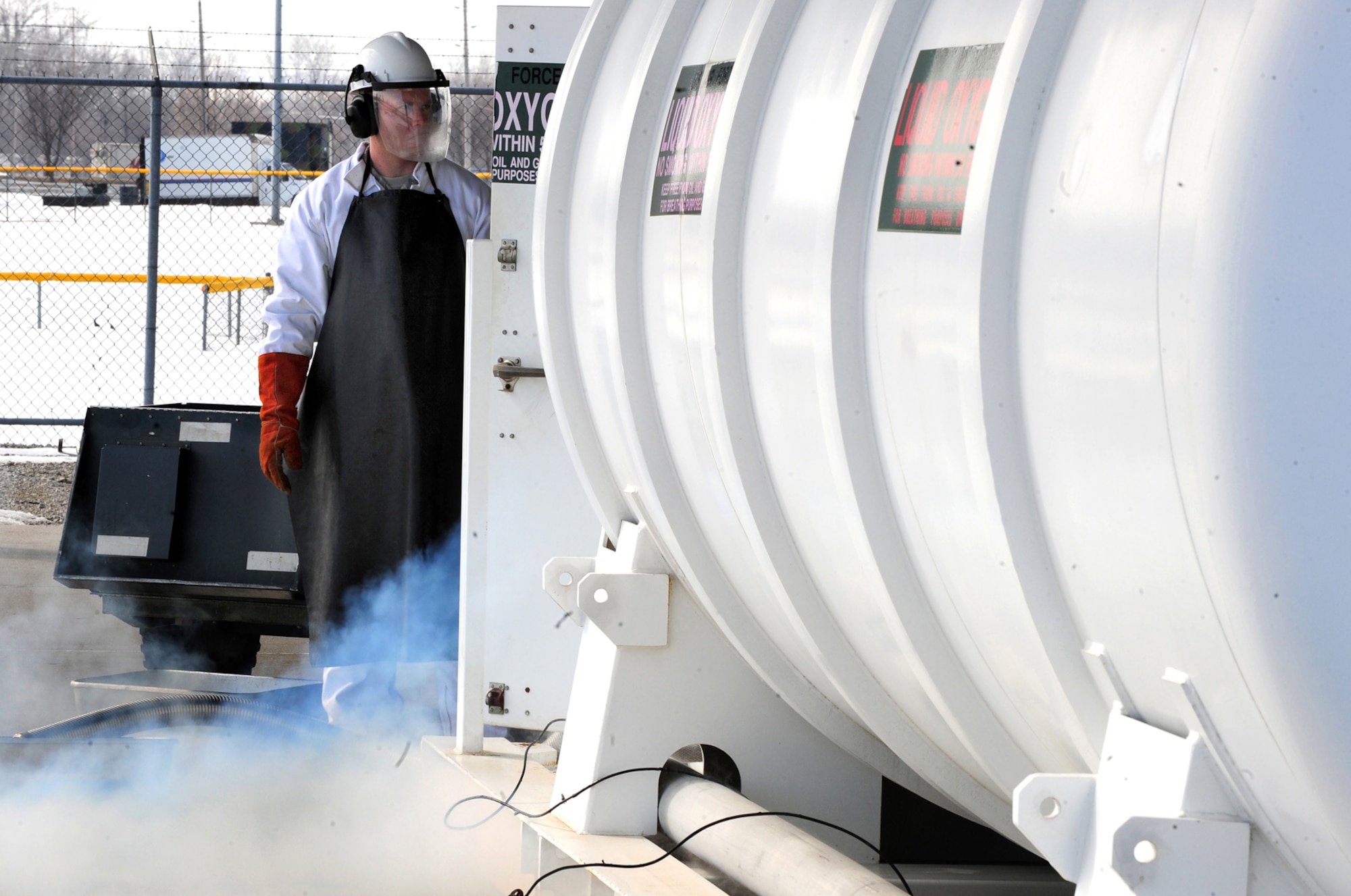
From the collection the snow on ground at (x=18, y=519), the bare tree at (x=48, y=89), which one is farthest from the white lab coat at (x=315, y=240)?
the bare tree at (x=48, y=89)

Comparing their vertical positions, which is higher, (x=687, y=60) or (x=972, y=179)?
(x=687, y=60)

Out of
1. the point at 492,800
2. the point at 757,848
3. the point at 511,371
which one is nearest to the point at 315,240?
the point at 511,371

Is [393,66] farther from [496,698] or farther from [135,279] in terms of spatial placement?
[135,279]

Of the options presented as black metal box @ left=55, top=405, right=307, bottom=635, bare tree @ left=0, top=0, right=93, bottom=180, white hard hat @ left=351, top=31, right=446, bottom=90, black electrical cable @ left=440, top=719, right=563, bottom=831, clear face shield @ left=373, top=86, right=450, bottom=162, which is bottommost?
black electrical cable @ left=440, top=719, right=563, bottom=831

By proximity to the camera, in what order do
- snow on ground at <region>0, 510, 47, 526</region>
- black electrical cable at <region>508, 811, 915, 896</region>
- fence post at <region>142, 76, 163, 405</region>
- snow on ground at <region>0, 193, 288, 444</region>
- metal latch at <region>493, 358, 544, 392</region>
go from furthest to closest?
snow on ground at <region>0, 193, 288, 444</region> < snow on ground at <region>0, 510, 47, 526</region> < fence post at <region>142, 76, 163, 405</region> < metal latch at <region>493, 358, 544, 392</region> < black electrical cable at <region>508, 811, 915, 896</region>

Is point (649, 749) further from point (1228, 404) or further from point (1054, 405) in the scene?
point (1228, 404)

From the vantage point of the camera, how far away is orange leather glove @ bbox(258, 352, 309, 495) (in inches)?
171

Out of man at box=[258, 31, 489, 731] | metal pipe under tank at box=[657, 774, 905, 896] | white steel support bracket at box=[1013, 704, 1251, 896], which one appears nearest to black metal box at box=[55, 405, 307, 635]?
man at box=[258, 31, 489, 731]

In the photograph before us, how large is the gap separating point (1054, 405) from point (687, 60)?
1.33 m

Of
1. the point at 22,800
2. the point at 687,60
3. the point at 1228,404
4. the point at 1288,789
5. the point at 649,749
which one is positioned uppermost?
the point at 687,60

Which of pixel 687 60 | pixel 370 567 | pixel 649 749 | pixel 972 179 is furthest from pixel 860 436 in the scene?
pixel 370 567

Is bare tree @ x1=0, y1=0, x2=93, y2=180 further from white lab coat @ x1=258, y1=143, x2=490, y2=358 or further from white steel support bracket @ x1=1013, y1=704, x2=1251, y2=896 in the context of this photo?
white steel support bracket @ x1=1013, y1=704, x2=1251, y2=896

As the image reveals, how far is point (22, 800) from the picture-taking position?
382 cm

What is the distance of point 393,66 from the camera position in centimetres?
433
